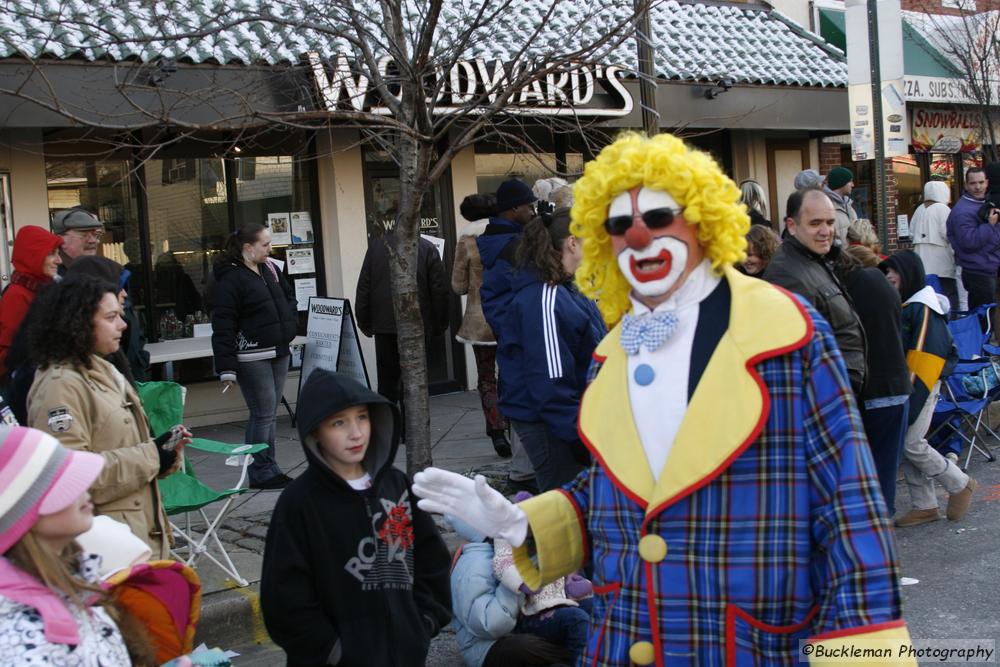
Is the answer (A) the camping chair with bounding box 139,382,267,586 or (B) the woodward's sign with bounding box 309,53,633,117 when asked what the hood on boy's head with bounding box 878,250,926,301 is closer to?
(B) the woodward's sign with bounding box 309,53,633,117

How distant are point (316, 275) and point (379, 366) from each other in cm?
210

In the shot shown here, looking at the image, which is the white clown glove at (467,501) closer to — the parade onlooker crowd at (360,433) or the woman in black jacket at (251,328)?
the parade onlooker crowd at (360,433)

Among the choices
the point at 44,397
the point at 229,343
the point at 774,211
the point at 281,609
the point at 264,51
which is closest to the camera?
the point at 281,609

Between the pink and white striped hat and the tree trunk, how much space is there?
3029 millimetres

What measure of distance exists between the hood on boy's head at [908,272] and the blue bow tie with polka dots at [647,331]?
480cm

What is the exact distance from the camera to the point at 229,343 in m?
7.49

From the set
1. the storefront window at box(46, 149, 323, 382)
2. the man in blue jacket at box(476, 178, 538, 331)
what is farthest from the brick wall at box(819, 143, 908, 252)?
the man in blue jacket at box(476, 178, 538, 331)

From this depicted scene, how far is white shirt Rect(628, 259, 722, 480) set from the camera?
95.0 inches

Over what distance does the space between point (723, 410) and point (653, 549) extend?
0.34 meters

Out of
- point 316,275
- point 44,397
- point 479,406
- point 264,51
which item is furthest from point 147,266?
point 44,397

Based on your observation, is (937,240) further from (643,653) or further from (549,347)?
(643,653)

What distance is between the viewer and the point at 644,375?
8.14 ft

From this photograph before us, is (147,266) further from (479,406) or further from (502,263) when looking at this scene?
(502,263)

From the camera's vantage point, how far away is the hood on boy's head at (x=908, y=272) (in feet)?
22.5
